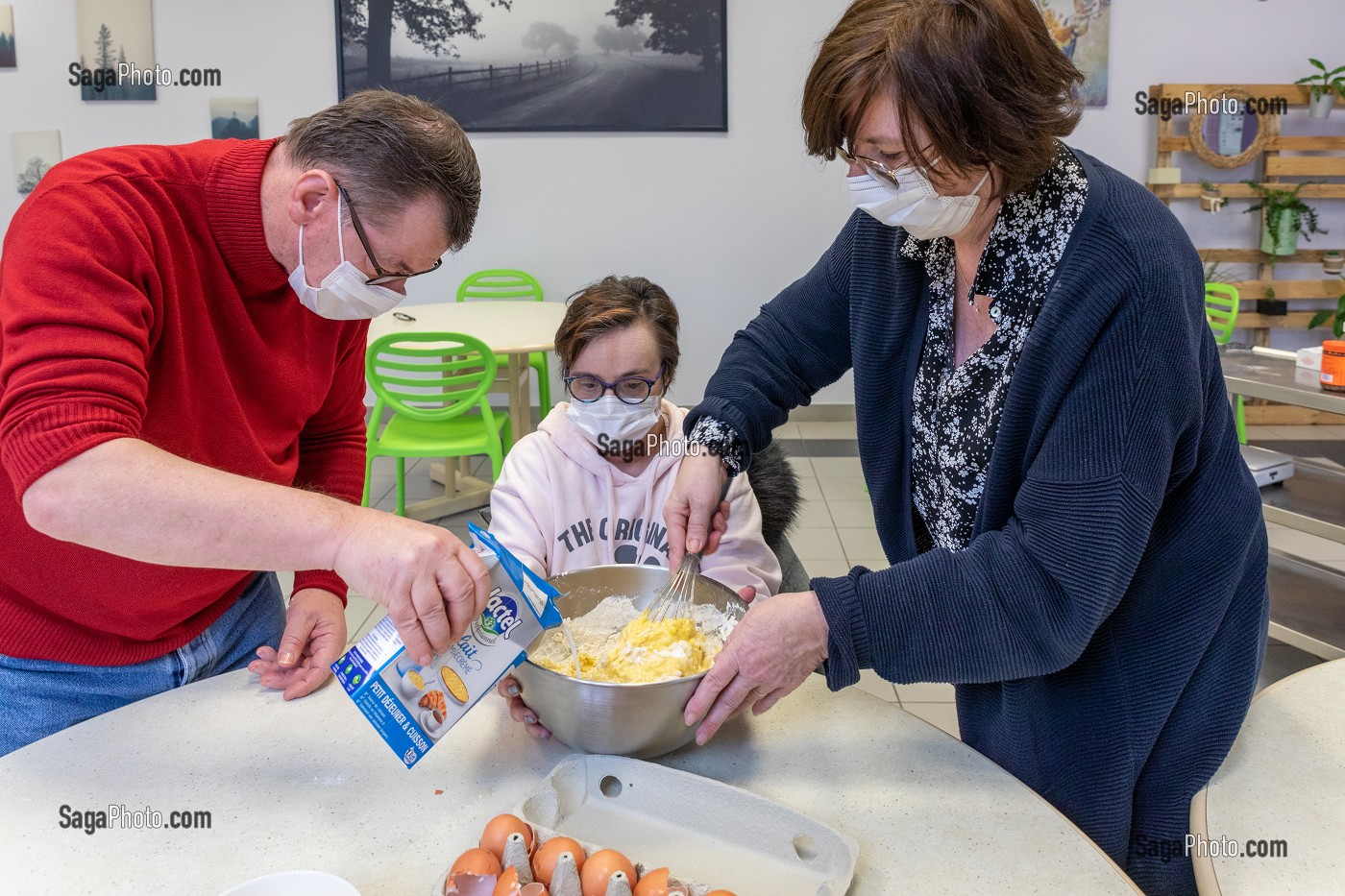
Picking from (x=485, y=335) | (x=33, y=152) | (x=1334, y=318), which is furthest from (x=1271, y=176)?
(x=33, y=152)

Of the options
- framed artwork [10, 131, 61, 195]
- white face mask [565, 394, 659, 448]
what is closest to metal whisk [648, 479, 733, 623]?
white face mask [565, 394, 659, 448]

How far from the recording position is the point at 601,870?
83 cm

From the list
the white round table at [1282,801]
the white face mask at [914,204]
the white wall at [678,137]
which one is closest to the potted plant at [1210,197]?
the white wall at [678,137]

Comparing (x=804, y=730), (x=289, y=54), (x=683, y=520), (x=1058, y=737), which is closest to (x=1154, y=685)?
(x=1058, y=737)

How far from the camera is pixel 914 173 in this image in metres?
1.07

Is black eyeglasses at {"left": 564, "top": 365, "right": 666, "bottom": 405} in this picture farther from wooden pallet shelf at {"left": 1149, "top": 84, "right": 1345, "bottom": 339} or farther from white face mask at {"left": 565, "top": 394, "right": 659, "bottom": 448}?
wooden pallet shelf at {"left": 1149, "top": 84, "right": 1345, "bottom": 339}

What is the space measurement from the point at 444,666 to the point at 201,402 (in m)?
0.52

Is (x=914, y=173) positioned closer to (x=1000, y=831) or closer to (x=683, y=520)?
(x=683, y=520)

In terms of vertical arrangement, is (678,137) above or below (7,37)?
below

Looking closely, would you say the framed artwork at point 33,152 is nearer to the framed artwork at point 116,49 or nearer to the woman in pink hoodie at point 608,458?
the framed artwork at point 116,49

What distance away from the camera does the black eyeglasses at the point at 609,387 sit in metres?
1.98

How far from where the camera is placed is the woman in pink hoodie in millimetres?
1846

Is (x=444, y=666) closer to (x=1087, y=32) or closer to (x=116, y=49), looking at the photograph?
(x=116, y=49)

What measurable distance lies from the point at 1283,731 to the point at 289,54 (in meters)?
5.55
